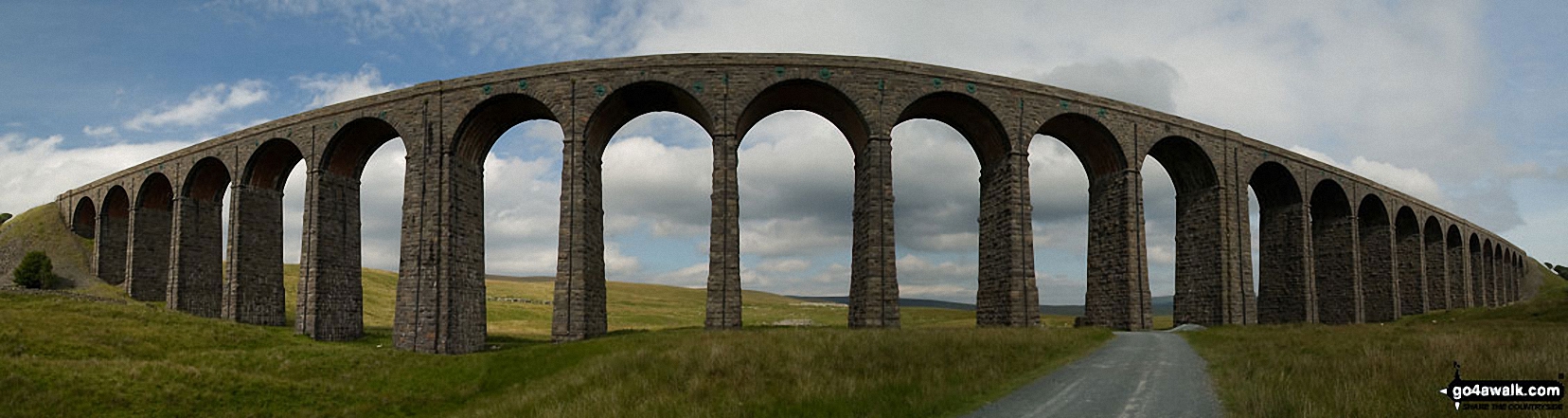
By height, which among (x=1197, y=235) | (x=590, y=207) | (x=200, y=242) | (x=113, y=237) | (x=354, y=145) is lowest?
(x=200, y=242)

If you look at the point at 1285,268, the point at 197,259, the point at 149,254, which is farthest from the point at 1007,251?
the point at 149,254

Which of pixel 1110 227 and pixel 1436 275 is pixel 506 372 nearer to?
pixel 1110 227

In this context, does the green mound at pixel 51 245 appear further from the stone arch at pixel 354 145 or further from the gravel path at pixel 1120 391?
the gravel path at pixel 1120 391

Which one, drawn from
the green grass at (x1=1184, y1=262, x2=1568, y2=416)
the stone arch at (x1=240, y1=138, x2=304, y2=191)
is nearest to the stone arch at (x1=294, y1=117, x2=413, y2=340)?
the stone arch at (x1=240, y1=138, x2=304, y2=191)

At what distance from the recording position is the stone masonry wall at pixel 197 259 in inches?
1638

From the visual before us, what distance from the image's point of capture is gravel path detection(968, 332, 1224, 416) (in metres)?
10.9

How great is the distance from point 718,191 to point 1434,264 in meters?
64.2

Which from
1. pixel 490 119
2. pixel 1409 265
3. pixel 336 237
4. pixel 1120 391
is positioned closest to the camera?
pixel 1120 391

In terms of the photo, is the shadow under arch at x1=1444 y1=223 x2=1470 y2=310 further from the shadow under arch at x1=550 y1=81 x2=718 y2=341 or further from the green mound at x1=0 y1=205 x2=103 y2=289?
the green mound at x1=0 y1=205 x2=103 y2=289

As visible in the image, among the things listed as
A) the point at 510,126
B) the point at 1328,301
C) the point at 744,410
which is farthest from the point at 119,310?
the point at 1328,301

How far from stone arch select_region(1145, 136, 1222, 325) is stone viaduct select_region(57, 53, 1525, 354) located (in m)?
0.10

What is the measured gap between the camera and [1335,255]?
48.3 m

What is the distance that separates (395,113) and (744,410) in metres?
28.0

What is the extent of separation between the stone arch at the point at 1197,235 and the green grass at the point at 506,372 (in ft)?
46.3
